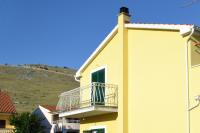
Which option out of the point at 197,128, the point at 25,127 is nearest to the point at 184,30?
the point at 197,128

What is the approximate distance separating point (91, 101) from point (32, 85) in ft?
236

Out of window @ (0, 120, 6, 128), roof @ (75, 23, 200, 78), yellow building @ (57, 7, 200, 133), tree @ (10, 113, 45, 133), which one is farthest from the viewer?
window @ (0, 120, 6, 128)

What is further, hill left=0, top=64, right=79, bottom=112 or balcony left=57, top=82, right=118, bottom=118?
hill left=0, top=64, right=79, bottom=112

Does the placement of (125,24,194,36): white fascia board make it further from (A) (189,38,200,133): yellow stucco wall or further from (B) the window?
(B) the window

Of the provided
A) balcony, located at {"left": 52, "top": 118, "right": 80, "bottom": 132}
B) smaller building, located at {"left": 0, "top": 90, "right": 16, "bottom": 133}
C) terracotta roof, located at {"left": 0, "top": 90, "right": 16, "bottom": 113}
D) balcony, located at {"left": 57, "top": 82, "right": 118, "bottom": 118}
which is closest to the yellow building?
balcony, located at {"left": 57, "top": 82, "right": 118, "bottom": 118}

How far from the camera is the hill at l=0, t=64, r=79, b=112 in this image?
234 ft

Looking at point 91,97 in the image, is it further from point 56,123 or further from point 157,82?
point 56,123

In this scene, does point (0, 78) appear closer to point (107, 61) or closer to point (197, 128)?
point (107, 61)

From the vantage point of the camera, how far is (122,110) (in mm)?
18609

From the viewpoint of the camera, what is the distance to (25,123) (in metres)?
31.1

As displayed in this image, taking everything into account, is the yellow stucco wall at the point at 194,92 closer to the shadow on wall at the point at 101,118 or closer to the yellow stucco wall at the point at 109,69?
the yellow stucco wall at the point at 109,69

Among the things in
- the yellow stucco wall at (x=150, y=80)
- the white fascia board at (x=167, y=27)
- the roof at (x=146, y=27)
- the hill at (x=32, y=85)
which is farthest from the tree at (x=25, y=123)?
the hill at (x=32, y=85)

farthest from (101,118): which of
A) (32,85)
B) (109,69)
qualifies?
(32,85)

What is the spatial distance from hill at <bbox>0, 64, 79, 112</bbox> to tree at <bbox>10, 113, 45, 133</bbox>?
3143cm
